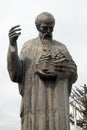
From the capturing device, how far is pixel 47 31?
1177 cm

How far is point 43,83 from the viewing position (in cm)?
1135

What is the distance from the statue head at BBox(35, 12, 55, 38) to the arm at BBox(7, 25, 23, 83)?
0.85 meters

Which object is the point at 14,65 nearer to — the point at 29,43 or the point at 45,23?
the point at 29,43

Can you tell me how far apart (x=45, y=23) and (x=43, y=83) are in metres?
1.45

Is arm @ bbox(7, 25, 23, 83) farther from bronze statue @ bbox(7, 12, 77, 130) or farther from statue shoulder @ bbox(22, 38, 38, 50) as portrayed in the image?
statue shoulder @ bbox(22, 38, 38, 50)

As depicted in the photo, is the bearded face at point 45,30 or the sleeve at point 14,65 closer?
the sleeve at point 14,65

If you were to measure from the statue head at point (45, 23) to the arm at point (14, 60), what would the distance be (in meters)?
0.85

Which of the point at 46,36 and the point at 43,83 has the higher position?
the point at 46,36

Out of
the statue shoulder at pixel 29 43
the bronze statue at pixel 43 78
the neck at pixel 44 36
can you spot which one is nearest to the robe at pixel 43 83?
the bronze statue at pixel 43 78

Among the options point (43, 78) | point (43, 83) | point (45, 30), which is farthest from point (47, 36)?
point (43, 83)

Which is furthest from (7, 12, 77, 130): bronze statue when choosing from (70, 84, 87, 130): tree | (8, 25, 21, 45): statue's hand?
(70, 84, 87, 130): tree

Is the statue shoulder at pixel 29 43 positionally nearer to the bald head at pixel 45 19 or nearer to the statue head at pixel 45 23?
the statue head at pixel 45 23

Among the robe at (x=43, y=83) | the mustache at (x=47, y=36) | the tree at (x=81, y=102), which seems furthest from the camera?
the tree at (x=81, y=102)

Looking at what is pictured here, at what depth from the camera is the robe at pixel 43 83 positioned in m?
11.0
